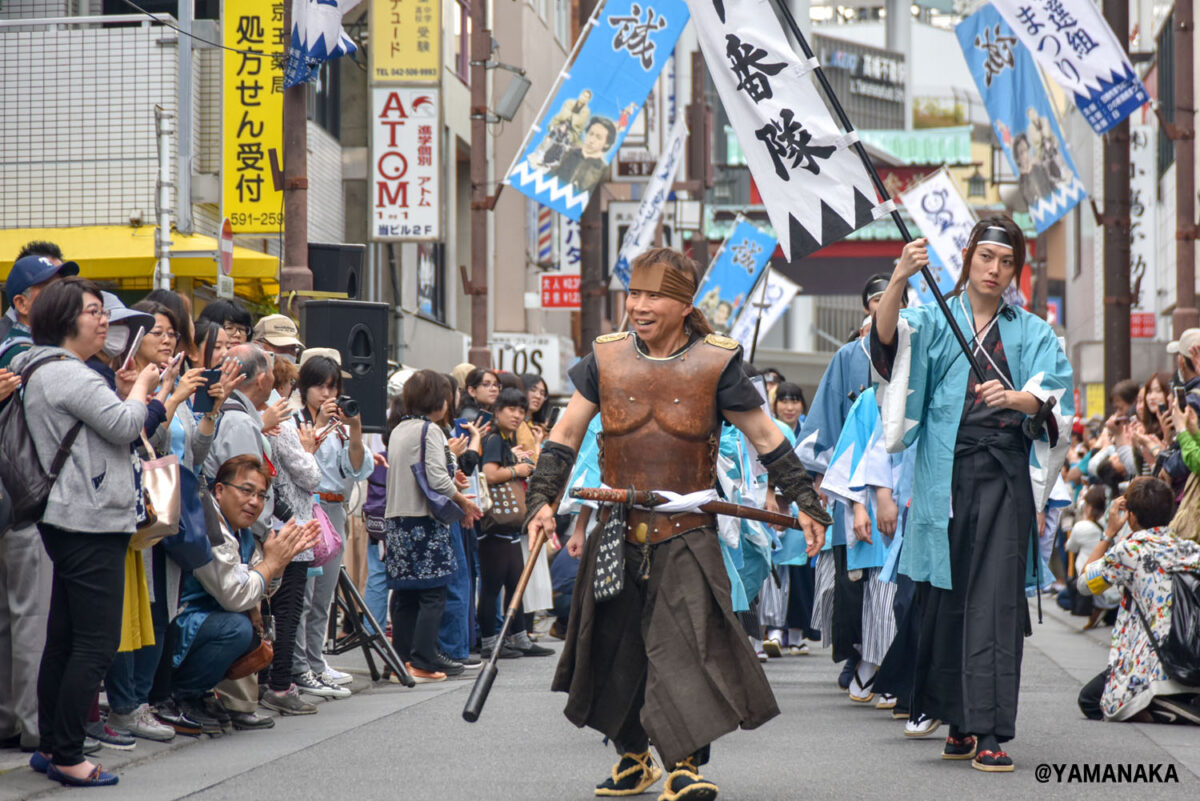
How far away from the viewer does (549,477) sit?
21.1 ft

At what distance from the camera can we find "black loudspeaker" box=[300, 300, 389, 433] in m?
12.0

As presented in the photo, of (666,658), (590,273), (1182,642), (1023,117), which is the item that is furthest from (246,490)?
(590,273)

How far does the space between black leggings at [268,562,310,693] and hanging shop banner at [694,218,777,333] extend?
13284 mm

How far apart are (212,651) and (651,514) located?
2.54m

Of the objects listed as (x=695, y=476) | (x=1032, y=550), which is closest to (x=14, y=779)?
(x=695, y=476)

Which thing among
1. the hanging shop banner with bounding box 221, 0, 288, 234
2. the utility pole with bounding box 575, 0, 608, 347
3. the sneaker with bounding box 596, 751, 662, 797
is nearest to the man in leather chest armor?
the sneaker with bounding box 596, 751, 662, 797

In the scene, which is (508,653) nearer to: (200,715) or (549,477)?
(200,715)

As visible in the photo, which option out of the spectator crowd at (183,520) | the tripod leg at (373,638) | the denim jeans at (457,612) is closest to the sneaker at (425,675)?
the spectator crowd at (183,520)

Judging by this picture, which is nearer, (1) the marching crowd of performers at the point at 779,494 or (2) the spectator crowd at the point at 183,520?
(1) the marching crowd of performers at the point at 779,494

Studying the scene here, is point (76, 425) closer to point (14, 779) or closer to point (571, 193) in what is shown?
point (14, 779)

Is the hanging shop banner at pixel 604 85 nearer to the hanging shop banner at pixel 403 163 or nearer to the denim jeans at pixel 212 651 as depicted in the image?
the hanging shop banner at pixel 403 163

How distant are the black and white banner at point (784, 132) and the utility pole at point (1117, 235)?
→ 1081 centimetres

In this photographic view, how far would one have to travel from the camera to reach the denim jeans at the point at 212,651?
25.8ft

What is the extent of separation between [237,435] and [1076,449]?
15.1 meters
